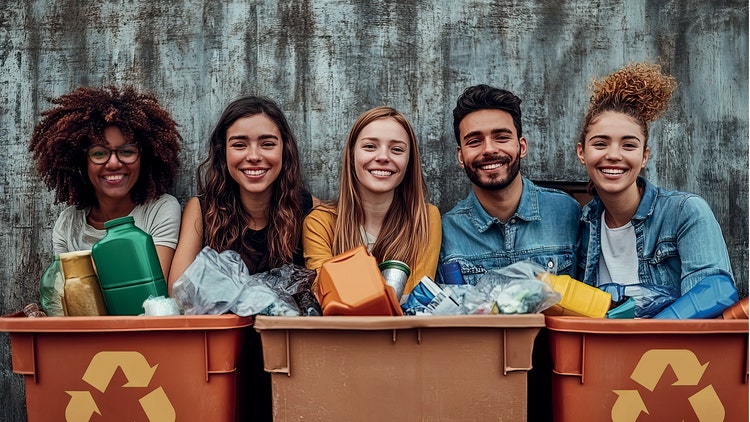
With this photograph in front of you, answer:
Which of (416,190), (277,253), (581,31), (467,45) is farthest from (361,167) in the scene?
(581,31)

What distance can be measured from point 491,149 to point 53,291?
1848 millimetres

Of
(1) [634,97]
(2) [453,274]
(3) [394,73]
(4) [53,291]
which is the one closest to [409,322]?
(2) [453,274]

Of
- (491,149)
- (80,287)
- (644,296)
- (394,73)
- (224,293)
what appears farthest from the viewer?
(394,73)

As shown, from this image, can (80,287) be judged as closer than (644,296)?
Yes

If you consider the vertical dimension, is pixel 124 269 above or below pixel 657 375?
above

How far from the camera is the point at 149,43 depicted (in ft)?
11.7

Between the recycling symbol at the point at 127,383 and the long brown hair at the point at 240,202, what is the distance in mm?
817

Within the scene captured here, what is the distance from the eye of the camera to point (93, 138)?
2912 mm

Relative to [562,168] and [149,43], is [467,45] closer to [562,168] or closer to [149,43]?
[562,168]

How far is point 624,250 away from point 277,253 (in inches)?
58.7

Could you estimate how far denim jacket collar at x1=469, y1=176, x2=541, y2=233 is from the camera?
9.73 feet

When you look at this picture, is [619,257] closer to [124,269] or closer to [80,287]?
[124,269]

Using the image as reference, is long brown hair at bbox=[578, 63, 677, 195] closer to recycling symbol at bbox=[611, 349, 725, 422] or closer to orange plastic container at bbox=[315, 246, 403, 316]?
recycling symbol at bbox=[611, 349, 725, 422]

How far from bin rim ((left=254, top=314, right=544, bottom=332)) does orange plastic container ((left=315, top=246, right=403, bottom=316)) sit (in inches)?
2.0
